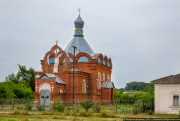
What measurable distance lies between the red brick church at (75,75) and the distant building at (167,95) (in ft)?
43.4

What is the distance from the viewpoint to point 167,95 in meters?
32.1

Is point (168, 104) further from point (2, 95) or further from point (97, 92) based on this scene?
point (2, 95)

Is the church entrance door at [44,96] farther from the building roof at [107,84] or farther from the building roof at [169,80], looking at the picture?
the building roof at [169,80]

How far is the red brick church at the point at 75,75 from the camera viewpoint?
44.8 metres

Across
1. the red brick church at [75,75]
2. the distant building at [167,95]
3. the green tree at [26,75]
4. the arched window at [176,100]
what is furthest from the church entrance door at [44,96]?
the green tree at [26,75]

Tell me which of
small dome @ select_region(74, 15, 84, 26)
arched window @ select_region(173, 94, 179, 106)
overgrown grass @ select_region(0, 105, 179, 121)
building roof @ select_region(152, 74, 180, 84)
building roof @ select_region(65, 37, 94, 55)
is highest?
small dome @ select_region(74, 15, 84, 26)

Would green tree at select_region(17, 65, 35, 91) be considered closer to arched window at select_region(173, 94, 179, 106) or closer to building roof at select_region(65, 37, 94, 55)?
building roof at select_region(65, 37, 94, 55)

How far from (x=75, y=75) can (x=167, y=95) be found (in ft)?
56.3

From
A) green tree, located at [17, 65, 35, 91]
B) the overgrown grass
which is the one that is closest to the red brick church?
the overgrown grass

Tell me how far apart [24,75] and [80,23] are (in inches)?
907

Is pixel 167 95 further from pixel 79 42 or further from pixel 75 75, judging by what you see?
pixel 79 42

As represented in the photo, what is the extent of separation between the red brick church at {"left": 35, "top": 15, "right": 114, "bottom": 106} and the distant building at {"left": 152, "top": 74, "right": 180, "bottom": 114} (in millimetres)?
13242

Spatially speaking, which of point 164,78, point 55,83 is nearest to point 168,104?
point 164,78

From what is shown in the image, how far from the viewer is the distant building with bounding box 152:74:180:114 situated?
104 feet
